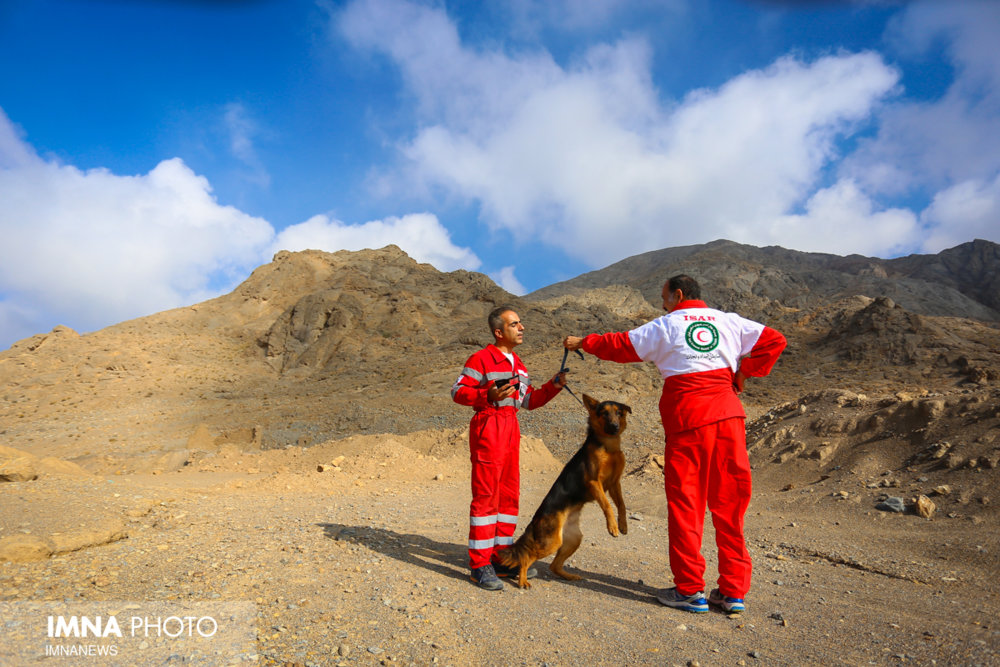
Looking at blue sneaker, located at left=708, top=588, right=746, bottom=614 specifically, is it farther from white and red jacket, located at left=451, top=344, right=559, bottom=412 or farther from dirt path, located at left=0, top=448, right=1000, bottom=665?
white and red jacket, located at left=451, top=344, right=559, bottom=412

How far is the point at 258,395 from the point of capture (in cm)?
2377

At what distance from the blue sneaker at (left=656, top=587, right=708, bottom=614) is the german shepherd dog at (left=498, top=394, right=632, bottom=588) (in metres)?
0.54

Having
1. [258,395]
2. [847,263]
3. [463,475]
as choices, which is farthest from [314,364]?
[847,263]

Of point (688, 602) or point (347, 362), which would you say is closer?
point (688, 602)

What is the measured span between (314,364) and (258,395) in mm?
4947

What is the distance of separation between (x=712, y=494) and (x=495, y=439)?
1.56m

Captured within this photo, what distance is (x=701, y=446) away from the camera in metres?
3.70

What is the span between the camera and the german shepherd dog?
4016mm

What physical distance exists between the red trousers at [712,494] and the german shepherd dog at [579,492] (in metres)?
0.45

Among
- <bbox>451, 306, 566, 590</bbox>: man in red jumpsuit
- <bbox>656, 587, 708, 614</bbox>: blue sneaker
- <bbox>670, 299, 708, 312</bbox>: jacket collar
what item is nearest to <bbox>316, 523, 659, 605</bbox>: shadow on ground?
<bbox>656, 587, 708, 614</bbox>: blue sneaker

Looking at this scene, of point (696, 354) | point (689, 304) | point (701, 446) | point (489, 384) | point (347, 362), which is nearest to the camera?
point (701, 446)

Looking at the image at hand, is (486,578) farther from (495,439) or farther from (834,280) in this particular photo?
(834,280)

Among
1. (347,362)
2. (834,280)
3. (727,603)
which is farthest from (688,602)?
A: (834,280)

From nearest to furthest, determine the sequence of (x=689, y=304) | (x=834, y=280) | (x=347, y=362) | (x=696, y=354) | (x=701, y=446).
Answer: (x=701, y=446) → (x=696, y=354) → (x=689, y=304) → (x=347, y=362) → (x=834, y=280)
